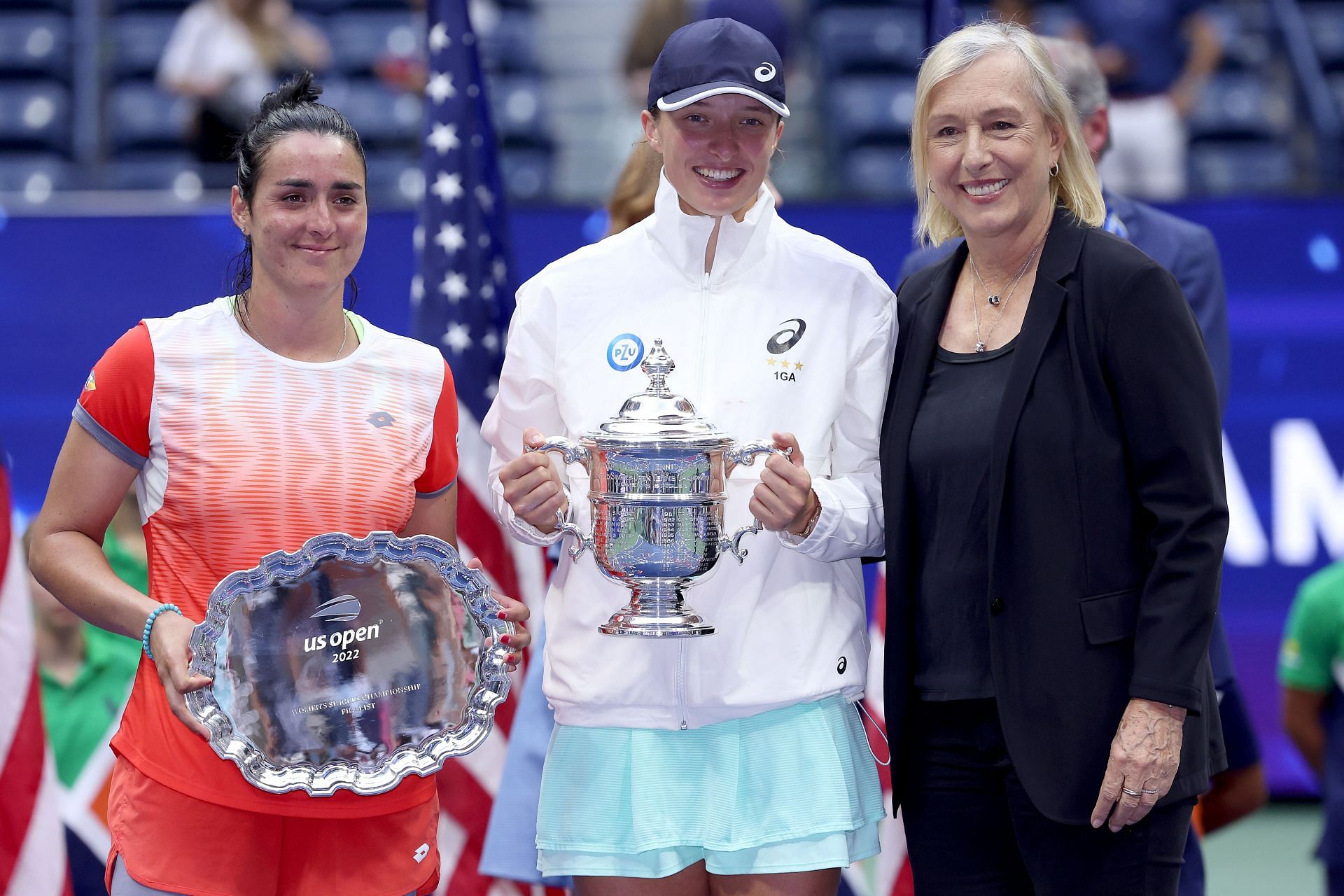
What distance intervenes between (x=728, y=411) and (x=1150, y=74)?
504 cm

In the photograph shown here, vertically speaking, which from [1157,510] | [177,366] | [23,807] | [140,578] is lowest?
[23,807]

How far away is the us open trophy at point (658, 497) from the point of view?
234 cm

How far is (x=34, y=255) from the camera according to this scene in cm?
554

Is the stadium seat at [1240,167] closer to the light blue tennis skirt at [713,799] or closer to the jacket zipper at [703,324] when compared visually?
the jacket zipper at [703,324]

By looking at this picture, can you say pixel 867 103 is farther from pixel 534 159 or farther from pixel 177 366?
pixel 177 366

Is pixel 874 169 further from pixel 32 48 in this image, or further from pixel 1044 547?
pixel 1044 547

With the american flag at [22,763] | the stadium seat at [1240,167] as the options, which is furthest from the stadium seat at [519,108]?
the american flag at [22,763]

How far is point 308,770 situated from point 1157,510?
1.25m

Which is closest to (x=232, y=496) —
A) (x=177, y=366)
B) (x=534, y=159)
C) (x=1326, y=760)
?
(x=177, y=366)

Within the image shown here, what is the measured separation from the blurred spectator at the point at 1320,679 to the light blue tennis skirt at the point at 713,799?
142 centimetres

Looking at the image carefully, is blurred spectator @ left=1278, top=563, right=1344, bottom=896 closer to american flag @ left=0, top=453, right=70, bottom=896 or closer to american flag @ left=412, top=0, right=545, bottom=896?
american flag @ left=412, top=0, right=545, bottom=896

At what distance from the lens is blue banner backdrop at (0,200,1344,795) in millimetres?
5516

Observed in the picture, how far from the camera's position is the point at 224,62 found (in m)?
6.71

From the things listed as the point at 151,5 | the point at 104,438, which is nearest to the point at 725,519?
the point at 104,438
